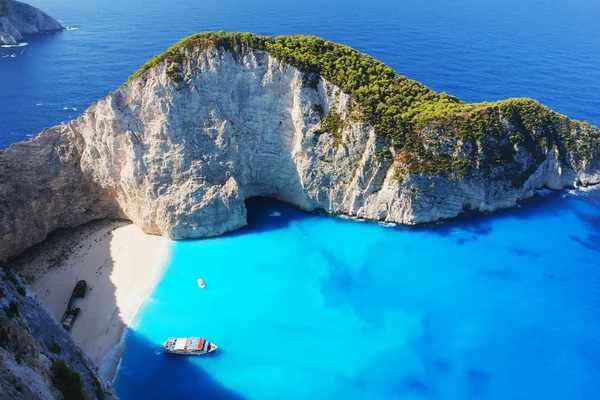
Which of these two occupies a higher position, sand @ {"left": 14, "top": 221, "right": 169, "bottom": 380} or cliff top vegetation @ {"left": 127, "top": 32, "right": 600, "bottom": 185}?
Answer: cliff top vegetation @ {"left": 127, "top": 32, "right": 600, "bottom": 185}

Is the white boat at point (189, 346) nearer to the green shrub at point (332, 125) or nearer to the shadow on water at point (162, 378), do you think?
the shadow on water at point (162, 378)

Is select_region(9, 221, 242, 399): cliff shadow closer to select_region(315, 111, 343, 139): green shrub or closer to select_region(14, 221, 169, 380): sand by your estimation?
select_region(14, 221, 169, 380): sand

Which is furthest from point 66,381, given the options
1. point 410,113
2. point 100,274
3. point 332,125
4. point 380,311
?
point 410,113

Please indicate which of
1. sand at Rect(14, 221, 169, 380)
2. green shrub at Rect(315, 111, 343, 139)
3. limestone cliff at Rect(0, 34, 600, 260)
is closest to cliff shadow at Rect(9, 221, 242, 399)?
sand at Rect(14, 221, 169, 380)

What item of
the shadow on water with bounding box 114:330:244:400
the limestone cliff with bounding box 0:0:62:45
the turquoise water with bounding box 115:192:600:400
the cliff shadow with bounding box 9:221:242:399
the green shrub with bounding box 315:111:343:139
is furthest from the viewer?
the limestone cliff with bounding box 0:0:62:45

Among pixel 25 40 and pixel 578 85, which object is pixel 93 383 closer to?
pixel 578 85

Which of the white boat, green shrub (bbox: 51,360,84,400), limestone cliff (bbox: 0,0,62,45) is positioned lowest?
the white boat
